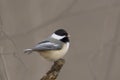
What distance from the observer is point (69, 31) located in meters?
2.96

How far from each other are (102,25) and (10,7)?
1.82ft

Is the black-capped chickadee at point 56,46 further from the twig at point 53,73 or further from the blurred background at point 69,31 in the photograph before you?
the blurred background at point 69,31

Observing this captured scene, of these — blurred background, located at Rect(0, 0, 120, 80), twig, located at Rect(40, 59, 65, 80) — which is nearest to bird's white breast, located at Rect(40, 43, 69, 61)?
twig, located at Rect(40, 59, 65, 80)

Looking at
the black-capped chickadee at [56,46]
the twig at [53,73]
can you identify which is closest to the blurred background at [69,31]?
the black-capped chickadee at [56,46]

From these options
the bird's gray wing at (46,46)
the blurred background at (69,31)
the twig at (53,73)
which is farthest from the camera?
the blurred background at (69,31)

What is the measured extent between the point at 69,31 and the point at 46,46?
3.55 ft

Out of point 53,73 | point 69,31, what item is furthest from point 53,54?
point 69,31

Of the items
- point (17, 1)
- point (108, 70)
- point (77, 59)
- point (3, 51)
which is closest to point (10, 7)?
point (17, 1)

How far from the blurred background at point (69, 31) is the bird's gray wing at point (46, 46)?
0.83 meters

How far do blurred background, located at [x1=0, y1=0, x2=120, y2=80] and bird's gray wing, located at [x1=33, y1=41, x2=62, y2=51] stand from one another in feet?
2.72

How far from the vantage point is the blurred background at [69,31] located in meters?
2.88

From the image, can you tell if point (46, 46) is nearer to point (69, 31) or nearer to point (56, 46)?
point (56, 46)

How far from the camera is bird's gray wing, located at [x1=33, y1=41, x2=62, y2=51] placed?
1.86m

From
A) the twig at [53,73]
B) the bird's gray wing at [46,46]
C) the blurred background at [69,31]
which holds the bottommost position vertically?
the twig at [53,73]
